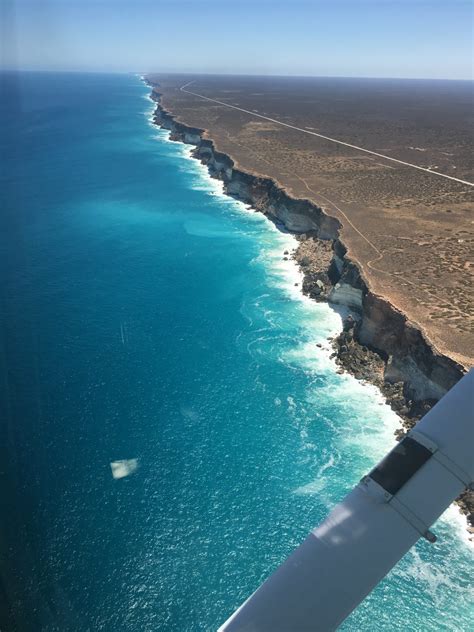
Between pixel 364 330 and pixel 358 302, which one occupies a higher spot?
pixel 358 302

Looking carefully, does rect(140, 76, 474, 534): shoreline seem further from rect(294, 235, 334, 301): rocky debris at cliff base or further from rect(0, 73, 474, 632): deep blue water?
rect(0, 73, 474, 632): deep blue water

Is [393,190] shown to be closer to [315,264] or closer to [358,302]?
[315,264]

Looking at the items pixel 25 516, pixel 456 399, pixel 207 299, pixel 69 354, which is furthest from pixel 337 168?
pixel 456 399

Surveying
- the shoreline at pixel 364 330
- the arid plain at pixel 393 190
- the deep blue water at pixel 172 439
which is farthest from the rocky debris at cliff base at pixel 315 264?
the arid plain at pixel 393 190

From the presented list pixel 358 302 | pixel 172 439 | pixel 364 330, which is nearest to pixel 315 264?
pixel 358 302

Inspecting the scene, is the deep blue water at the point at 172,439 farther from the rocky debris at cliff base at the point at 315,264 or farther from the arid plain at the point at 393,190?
the arid plain at the point at 393,190

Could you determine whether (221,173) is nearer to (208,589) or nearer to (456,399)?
(208,589)
